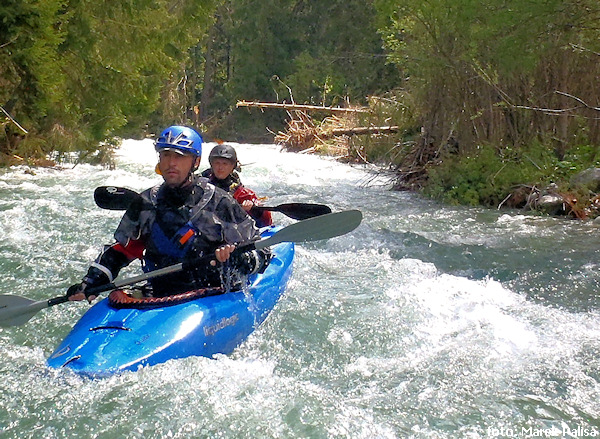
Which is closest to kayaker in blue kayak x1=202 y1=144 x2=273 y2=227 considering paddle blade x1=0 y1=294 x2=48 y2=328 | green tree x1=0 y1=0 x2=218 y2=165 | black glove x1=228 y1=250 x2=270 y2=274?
black glove x1=228 y1=250 x2=270 y2=274

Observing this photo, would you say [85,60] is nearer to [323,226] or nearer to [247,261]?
[323,226]

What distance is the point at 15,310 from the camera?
11.8 ft

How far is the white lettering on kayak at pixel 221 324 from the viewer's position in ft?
11.4

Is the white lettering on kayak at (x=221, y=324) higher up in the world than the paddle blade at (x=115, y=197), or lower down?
lower down

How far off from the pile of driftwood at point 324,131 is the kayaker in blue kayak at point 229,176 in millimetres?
7626

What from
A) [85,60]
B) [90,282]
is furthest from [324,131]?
[90,282]

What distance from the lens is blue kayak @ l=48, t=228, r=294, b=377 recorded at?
310 cm

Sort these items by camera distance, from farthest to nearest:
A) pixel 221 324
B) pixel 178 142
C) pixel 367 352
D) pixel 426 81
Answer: pixel 426 81 → pixel 367 352 → pixel 221 324 → pixel 178 142

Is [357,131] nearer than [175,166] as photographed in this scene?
No

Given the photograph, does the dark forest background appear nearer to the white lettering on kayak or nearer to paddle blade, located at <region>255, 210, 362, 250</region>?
paddle blade, located at <region>255, 210, 362, 250</region>

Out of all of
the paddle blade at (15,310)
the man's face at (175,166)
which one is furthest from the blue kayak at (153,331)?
the man's face at (175,166)

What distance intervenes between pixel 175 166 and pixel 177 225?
312mm

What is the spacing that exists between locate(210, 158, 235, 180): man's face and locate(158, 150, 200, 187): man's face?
198cm

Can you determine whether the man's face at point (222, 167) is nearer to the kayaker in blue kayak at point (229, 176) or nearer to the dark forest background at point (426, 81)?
the kayaker in blue kayak at point (229, 176)
